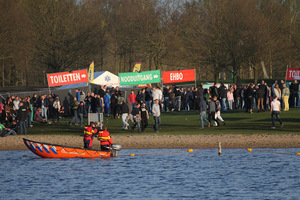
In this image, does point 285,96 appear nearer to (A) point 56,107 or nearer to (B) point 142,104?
(B) point 142,104

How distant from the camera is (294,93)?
38719mm

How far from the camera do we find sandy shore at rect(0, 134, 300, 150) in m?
28.3

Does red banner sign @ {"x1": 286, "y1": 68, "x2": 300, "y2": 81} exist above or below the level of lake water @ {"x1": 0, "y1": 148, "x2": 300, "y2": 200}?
above

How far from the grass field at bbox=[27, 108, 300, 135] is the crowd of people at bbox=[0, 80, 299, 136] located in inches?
25.5

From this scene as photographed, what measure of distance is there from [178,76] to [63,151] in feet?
59.1

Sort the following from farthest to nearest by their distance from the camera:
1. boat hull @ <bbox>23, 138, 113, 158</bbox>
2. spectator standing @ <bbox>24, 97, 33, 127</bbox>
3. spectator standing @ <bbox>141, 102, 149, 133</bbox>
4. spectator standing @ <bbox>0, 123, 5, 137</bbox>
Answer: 1. spectator standing @ <bbox>24, 97, 33, 127</bbox>
2. spectator standing @ <bbox>0, 123, 5, 137</bbox>
3. spectator standing @ <bbox>141, 102, 149, 133</bbox>
4. boat hull @ <bbox>23, 138, 113, 158</bbox>

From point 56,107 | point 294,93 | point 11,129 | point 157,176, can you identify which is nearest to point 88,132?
point 157,176

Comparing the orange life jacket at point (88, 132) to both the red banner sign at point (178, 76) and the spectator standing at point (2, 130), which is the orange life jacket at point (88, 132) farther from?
the red banner sign at point (178, 76)

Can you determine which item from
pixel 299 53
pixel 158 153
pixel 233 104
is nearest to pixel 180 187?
pixel 158 153

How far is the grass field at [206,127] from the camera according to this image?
30675mm

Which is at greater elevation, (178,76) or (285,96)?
(178,76)

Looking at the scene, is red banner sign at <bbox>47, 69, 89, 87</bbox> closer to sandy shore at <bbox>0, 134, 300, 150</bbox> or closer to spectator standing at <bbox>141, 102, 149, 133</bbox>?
sandy shore at <bbox>0, 134, 300, 150</bbox>

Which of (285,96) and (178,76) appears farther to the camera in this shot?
(178,76)

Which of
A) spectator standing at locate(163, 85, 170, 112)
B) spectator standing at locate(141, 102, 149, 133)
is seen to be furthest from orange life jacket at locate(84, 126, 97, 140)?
spectator standing at locate(163, 85, 170, 112)
